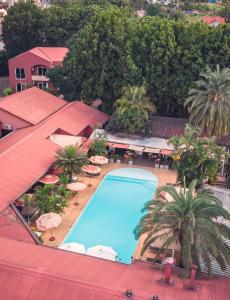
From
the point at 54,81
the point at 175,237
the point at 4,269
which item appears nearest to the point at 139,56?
the point at 54,81

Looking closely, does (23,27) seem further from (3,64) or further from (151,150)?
(151,150)

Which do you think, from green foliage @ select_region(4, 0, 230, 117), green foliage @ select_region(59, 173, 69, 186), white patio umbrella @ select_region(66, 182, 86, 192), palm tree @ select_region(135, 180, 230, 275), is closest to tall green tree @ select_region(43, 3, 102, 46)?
green foliage @ select_region(4, 0, 230, 117)

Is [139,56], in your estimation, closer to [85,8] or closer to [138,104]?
[138,104]

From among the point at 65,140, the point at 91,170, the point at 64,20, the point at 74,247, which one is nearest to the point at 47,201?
the point at 74,247

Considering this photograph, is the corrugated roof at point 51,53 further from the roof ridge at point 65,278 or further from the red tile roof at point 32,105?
the roof ridge at point 65,278

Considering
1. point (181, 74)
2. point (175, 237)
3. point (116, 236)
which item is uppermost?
point (181, 74)

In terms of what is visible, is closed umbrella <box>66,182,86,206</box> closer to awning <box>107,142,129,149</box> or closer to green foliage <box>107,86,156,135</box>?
awning <box>107,142,129,149</box>
